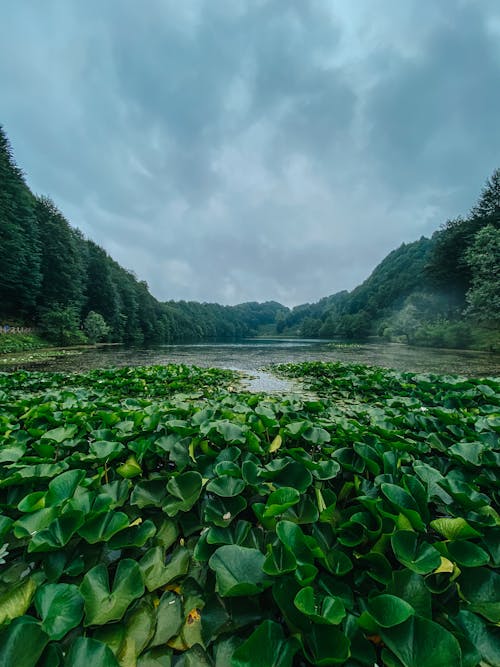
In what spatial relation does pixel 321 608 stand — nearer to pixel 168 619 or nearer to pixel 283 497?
pixel 283 497

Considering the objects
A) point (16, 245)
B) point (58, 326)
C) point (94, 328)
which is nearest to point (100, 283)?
point (94, 328)

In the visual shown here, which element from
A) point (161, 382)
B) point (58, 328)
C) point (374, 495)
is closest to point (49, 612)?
point (374, 495)

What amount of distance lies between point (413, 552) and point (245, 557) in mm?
576

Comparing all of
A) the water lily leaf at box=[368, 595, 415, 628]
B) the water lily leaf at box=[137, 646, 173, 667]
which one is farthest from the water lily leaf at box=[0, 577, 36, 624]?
the water lily leaf at box=[368, 595, 415, 628]

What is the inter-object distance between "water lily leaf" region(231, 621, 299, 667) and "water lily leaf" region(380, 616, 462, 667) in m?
0.24

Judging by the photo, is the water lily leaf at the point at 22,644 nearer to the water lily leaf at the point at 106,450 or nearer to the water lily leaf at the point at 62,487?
the water lily leaf at the point at 62,487

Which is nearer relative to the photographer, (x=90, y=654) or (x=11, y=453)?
(x=90, y=654)

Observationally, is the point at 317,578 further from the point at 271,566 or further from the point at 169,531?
the point at 169,531

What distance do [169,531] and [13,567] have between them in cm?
58

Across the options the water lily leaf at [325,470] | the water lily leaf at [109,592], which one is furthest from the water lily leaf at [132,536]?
the water lily leaf at [325,470]

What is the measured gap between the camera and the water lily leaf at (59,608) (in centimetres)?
74

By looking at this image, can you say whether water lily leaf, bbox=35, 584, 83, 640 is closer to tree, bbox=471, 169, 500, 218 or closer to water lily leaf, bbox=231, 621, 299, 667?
water lily leaf, bbox=231, 621, 299, 667

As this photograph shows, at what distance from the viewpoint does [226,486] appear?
4.12 feet

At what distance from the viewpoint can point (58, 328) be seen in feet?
74.4
